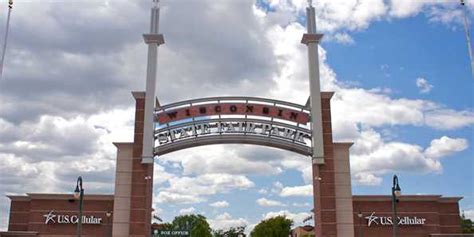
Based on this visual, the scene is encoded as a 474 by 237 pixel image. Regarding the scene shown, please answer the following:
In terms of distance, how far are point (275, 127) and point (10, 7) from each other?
705 inches

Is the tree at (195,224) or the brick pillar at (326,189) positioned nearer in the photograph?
the brick pillar at (326,189)

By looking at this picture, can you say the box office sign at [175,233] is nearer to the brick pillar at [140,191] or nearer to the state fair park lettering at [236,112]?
the brick pillar at [140,191]

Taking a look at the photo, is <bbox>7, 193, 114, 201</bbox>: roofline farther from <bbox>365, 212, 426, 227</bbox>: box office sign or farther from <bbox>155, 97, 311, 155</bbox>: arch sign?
<bbox>365, 212, 426, 227</bbox>: box office sign

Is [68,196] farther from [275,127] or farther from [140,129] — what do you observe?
[275,127]

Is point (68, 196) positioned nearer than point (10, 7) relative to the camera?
No

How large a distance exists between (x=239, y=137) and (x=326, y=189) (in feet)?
22.1

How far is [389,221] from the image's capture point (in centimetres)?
3369

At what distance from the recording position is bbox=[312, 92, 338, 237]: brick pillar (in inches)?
1273

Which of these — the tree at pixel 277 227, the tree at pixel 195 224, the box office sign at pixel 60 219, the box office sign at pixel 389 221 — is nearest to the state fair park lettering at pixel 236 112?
the box office sign at pixel 389 221

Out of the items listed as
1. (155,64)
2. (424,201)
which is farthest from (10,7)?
(424,201)

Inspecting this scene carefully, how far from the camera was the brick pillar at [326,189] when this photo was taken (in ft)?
106

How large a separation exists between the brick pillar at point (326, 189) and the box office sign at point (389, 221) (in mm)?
2971

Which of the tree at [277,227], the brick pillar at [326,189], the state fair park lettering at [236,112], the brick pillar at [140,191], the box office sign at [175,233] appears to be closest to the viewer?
the brick pillar at [140,191]

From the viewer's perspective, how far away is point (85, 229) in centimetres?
3347
